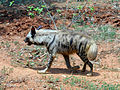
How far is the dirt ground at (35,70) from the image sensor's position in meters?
6.05

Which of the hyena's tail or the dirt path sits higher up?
the hyena's tail

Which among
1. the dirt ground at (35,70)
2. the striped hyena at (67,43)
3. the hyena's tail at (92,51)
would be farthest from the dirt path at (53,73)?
the hyena's tail at (92,51)

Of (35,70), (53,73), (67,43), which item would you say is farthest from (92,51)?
(35,70)

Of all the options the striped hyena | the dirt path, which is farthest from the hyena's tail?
the dirt path

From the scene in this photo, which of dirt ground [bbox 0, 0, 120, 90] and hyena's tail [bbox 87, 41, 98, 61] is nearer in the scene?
dirt ground [bbox 0, 0, 120, 90]

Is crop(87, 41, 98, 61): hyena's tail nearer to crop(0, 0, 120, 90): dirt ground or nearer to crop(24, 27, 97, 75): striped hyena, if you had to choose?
crop(24, 27, 97, 75): striped hyena

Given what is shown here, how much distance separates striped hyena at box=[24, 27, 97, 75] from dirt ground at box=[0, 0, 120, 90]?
1.85 ft

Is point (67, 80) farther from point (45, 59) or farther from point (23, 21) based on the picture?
point (23, 21)

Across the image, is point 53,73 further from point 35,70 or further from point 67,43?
point 67,43

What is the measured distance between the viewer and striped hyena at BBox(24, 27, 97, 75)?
7.07 metres

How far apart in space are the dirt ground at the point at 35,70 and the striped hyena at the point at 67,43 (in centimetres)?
56

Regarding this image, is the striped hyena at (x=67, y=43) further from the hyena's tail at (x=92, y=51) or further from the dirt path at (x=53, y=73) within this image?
the dirt path at (x=53, y=73)

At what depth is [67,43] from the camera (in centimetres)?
719

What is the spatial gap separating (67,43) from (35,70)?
1440 millimetres
